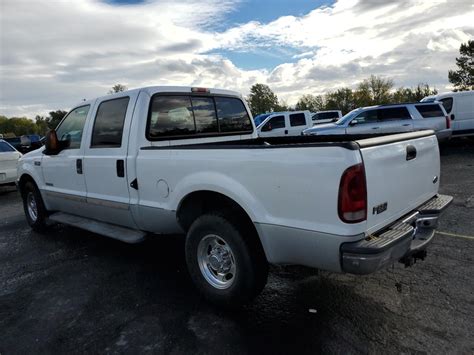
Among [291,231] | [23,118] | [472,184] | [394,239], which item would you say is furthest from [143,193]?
[23,118]

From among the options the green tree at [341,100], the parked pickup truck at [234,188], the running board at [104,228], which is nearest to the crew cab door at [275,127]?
the parked pickup truck at [234,188]

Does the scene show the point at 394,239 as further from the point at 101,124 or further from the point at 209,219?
the point at 101,124

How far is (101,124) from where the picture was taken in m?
4.69

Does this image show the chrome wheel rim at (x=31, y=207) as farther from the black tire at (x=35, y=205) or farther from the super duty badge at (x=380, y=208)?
the super duty badge at (x=380, y=208)

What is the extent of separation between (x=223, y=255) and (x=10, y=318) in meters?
2.06

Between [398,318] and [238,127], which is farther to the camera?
[238,127]

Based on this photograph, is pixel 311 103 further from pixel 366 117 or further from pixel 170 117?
pixel 170 117

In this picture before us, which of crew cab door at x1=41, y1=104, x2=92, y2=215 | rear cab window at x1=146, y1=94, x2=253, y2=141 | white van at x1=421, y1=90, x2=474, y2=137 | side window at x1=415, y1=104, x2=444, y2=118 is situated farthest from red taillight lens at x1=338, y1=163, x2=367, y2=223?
white van at x1=421, y1=90, x2=474, y2=137

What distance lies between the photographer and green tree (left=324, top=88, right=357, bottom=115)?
6769cm

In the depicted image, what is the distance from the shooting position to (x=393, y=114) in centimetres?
1388

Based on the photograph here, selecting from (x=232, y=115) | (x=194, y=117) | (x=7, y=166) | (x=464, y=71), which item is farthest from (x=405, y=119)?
(x=464, y=71)

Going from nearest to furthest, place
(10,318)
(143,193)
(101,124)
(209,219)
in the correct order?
(209,219)
(10,318)
(143,193)
(101,124)

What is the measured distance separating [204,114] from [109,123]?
44.2 inches

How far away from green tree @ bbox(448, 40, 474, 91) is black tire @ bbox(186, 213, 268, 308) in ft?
215
